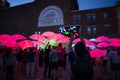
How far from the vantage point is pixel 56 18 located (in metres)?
49.0

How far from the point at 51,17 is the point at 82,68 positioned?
46.8 m

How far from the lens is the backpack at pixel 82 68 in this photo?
3.82 meters

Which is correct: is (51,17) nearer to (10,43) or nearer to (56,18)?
(56,18)

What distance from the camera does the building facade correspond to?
138ft

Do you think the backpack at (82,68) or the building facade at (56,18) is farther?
the building facade at (56,18)

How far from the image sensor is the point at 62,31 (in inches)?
1783

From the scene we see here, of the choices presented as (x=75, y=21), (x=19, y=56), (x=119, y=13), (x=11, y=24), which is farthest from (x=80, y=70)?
(x=11, y=24)

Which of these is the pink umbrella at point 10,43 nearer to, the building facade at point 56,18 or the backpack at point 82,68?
the backpack at point 82,68

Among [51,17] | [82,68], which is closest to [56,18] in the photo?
[51,17]

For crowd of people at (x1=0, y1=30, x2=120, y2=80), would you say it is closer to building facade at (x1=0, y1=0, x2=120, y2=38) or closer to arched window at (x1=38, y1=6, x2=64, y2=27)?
building facade at (x1=0, y1=0, x2=120, y2=38)

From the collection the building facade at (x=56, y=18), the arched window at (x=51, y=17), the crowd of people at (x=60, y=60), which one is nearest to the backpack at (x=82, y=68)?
the crowd of people at (x=60, y=60)

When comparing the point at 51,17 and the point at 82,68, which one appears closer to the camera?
the point at 82,68

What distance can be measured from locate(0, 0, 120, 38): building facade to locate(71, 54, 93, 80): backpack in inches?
1475

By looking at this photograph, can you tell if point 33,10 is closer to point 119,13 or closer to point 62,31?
point 62,31
